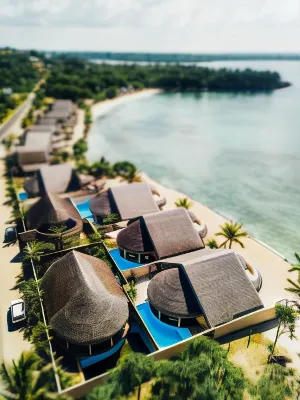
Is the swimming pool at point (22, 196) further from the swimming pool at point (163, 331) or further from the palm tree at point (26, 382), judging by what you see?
the palm tree at point (26, 382)

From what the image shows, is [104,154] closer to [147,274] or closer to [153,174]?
[153,174]

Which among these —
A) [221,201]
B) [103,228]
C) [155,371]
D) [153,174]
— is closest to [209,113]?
[153,174]

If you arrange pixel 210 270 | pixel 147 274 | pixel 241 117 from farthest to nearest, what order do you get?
pixel 241 117 → pixel 147 274 → pixel 210 270

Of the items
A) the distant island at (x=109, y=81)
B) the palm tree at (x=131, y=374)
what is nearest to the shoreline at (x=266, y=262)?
the palm tree at (x=131, y=374)

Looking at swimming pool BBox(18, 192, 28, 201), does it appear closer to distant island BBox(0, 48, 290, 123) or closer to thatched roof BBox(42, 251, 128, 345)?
thatched roof BBox(42, 251, 128, 345)

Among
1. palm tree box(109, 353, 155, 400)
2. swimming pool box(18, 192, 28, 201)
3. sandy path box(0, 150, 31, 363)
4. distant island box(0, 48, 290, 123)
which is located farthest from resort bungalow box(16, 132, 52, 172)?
distant island box(0, 48, 290, 123)

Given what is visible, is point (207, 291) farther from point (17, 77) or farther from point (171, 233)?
point (17, 77)
